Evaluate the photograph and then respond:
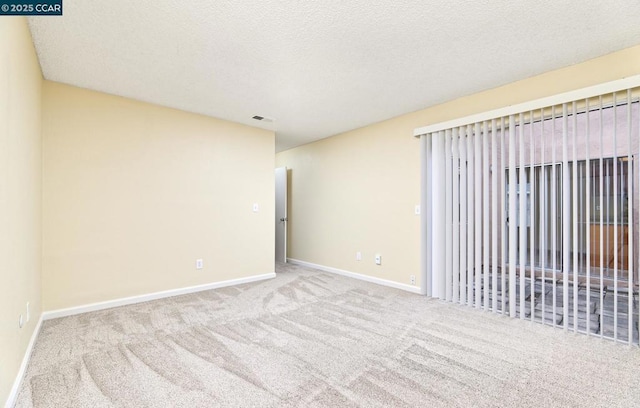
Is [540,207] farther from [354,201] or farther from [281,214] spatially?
[281,214]

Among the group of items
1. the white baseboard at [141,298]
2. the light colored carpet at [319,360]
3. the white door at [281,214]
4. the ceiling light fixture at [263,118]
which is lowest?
the light colored carpet at [319,360]

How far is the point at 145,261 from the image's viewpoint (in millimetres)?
3701

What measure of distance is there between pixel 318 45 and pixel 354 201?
2925mm

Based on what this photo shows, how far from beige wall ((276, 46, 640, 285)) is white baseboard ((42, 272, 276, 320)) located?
1.50 m

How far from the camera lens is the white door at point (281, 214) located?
6320 millimetres

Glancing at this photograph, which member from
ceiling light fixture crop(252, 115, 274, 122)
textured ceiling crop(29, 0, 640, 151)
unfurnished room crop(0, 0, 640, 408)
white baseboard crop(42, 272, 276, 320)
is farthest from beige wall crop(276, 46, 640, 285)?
white baseboard crop(42, 272, 276, 320)

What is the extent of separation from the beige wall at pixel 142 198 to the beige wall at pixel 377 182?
1.22 metres

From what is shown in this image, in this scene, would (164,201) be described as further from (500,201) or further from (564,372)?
(564,372)

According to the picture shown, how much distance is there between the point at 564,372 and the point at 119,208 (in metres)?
4.49

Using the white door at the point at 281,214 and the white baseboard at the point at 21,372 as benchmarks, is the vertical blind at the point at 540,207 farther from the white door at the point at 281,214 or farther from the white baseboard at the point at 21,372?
the white baseboard at the point at 21,372

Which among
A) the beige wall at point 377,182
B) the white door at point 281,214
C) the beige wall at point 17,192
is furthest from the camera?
the white door at point 281,214

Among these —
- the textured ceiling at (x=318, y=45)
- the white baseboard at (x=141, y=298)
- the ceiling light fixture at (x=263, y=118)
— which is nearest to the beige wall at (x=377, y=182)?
the textured ceiling at (x=318, y=45)

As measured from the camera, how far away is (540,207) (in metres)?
3.00

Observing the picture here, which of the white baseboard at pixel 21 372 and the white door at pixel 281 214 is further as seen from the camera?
the white door at pixel 281 214
